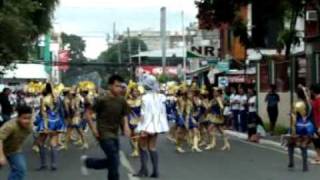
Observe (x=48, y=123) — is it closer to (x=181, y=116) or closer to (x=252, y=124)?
(x=181, y=116)

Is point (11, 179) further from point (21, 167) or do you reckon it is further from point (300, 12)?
point (300, 12)

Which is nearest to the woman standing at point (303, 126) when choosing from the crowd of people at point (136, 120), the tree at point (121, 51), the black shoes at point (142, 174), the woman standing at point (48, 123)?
the crowd of people at point (136, 120)

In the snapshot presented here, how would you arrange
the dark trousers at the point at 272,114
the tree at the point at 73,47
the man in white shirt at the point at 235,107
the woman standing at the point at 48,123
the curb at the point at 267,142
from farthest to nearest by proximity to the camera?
the tree at the point at 73,47 < the man in white shirt at the point at 235,107 < the dark trousers at the point at 272,114 < the curb at the point at 267,142 < the woman standing at the point at 48,123

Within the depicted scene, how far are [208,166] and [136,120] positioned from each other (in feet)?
11.6

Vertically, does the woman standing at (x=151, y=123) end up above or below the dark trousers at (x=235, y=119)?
above

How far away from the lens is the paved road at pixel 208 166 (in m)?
15.7

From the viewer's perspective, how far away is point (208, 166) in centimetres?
1778

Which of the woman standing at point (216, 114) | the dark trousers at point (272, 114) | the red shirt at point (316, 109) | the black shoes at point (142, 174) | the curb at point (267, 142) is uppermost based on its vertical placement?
the red shirt at point (316, 109)

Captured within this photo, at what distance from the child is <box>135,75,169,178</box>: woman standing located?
14.0 feet

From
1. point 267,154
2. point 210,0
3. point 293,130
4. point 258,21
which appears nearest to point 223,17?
point 210,0

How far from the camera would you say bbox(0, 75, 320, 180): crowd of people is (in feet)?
40.3

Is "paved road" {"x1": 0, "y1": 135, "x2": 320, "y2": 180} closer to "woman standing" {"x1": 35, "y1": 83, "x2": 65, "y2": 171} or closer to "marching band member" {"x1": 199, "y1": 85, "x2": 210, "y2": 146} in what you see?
"woman standing" {"x1": 35, "y1": 83, "x2": 65, "y2": 171}

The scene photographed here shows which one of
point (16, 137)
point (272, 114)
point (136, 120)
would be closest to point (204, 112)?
point (136, 120)

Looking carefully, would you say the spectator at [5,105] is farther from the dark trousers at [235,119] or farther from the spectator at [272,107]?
the dark trousers at [235,119]
